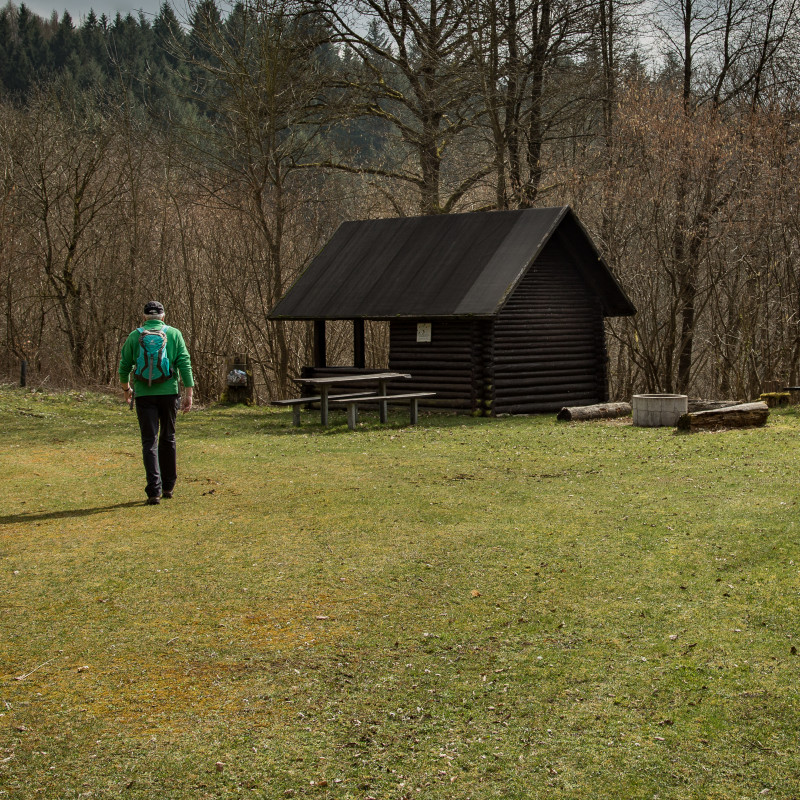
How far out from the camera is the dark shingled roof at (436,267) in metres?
20.1

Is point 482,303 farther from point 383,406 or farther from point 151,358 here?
point 151,358

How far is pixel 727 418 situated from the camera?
54.1ft

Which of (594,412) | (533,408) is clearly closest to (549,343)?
(533,408)

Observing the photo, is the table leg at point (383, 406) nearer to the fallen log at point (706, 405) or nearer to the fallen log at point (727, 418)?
the fallen log at point (727, 418)

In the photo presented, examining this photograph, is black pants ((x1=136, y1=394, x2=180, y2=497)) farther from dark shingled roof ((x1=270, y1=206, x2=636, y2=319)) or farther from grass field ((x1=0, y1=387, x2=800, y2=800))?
dark shingled roof ((x1=270, y1=206, x2=636, y2=319))

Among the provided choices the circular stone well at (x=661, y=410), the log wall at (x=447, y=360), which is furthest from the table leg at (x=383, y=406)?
the circular stone well at (x=661, y=410)

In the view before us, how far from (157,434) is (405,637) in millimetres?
5440

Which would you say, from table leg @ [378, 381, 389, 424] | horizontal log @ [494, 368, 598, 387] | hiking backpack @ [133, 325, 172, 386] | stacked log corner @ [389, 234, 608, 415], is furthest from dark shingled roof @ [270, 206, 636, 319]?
hiking backpack @ [133, 325, 172, 386]

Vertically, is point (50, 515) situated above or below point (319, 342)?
below

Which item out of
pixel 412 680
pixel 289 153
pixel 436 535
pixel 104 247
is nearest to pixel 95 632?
pixel 412 680

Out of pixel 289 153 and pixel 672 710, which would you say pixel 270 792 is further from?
pixel 289 153

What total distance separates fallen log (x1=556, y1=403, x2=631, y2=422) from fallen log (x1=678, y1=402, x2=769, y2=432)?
2795mm

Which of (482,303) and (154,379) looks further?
(482,303)

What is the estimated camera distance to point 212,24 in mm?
26266
